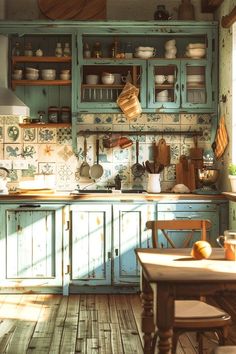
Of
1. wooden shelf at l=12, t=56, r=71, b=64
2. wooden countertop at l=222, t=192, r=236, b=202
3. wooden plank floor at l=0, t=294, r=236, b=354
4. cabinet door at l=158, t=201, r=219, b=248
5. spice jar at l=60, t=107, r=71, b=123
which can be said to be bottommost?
wooden plank floor at l=0, t=294, r=236, b=354

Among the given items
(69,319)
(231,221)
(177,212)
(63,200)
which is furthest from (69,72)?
(69,319)

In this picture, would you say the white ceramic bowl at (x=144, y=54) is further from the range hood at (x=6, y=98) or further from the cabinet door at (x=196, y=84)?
the range hood at (x=6, y=98)

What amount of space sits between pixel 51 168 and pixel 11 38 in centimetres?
134

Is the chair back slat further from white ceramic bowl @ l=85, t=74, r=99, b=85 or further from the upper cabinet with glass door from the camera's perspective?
white ceramic bowl @ l=85, t=74, r=99, b=85

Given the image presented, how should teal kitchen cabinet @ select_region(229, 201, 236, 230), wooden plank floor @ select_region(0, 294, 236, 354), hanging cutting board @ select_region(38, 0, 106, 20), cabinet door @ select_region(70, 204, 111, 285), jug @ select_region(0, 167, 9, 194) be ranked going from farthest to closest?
hanging cutting board @ select_region(38, 0, 106, 20) → jug @ select_region(0, 167, 9, 194) → cabinet door @ select_region(70, 204, 111, 285) → teal kitchen cabinet @ select_region(229, 201, 236, 230) → wooden plank floor @ select_region(0, 294, 236, 354)

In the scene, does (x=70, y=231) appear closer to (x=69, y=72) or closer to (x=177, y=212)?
(x=177, y=212)

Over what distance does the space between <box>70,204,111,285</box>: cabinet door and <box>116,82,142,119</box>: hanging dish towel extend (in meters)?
1.00

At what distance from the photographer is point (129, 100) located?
571 centimetres

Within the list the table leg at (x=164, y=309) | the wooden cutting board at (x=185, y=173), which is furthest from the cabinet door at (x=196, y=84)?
the table leg at (x=164, y=309)

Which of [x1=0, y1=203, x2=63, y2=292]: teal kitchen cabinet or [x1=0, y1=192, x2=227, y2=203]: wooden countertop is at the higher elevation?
[x1=0, y1=192, x2=227, y2=203]: wooden countertop

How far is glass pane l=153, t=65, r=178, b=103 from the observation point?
5.78 m

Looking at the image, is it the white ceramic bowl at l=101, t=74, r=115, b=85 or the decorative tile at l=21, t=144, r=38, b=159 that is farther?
the decorative tile at l=21, t=144, r=38, b=159

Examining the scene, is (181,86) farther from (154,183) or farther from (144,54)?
(154,183)

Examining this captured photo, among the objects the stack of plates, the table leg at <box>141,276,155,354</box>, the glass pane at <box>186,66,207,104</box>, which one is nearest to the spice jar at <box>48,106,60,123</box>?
the glass pane at <box>186,66,207,104</box>
